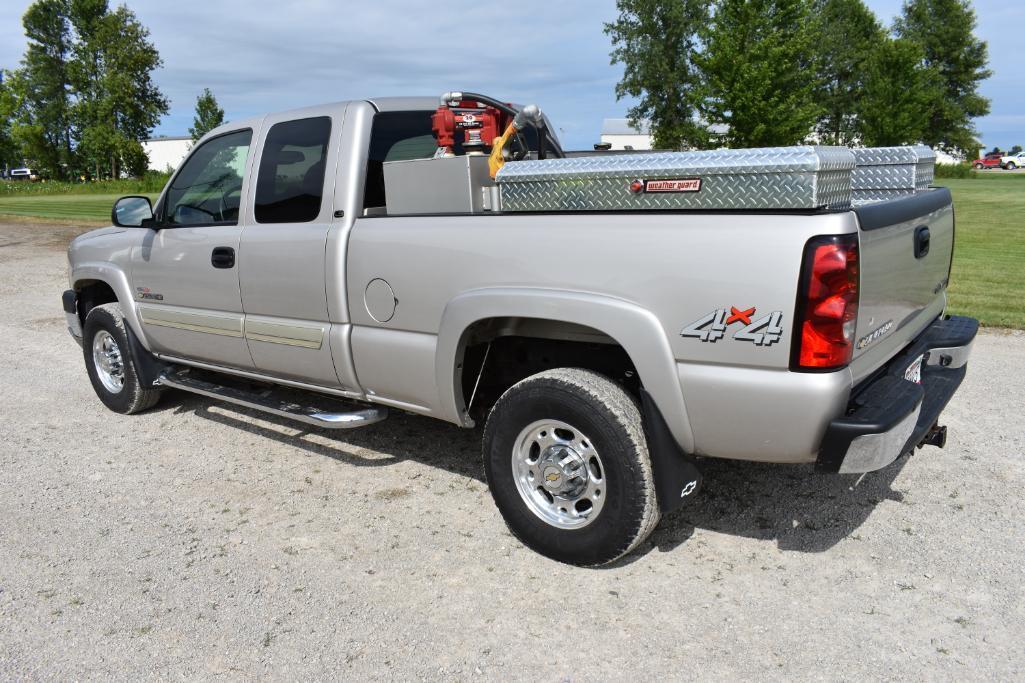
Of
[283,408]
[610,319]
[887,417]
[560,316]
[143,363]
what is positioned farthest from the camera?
[143,363]

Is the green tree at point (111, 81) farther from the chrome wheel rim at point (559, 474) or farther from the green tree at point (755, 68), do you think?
the chrome wheel rim at point (559, 474)

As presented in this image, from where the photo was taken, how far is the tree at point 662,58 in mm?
60625

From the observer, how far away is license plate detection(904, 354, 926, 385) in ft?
11.4

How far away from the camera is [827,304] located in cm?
271

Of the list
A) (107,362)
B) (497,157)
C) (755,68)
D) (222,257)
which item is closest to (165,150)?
(755,68)

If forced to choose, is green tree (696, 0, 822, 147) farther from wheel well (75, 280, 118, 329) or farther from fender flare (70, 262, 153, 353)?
fender flare (70, 262, 153, 353)

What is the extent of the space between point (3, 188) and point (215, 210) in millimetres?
60996

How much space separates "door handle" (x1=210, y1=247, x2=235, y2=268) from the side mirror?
79 cm

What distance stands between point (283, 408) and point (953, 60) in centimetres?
7851

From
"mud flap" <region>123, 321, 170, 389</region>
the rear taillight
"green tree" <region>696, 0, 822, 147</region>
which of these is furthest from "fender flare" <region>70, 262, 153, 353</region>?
"green tree" <region>696, 0, 822, 147</region>

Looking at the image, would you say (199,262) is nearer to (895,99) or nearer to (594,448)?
(594,448)

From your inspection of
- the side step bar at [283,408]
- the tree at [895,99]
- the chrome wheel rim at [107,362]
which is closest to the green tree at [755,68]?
the tree at [895,99]

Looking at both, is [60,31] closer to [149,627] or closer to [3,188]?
[3,188]

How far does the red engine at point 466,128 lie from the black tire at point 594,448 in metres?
1.32
